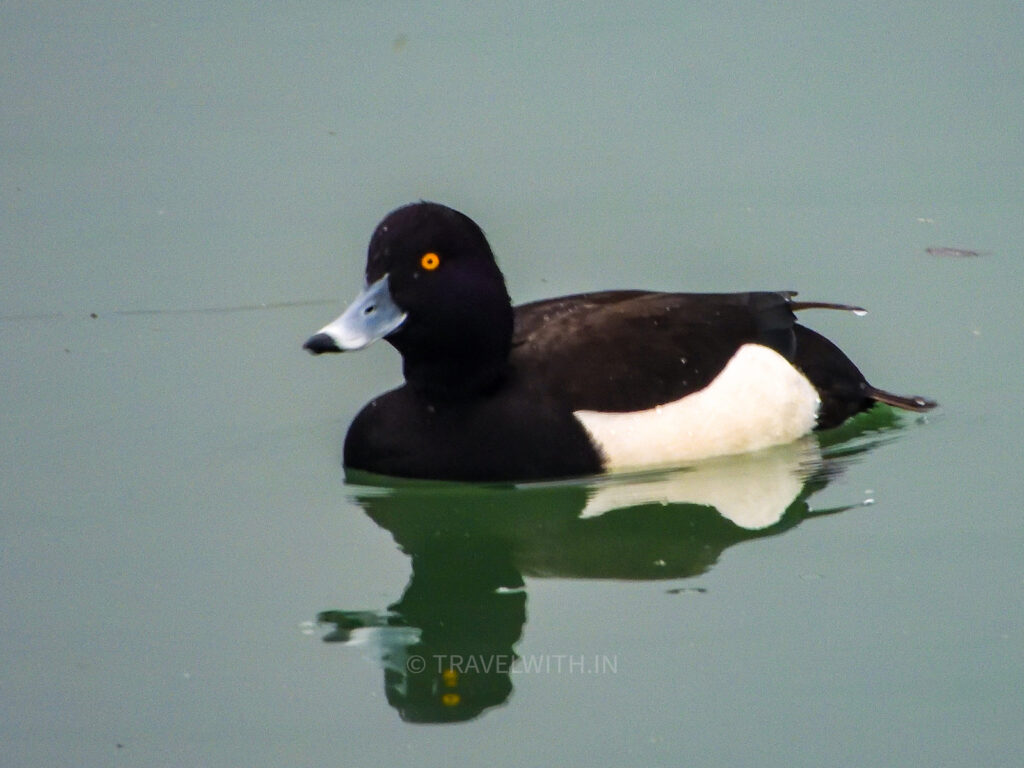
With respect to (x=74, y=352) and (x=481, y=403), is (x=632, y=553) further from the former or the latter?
(x=74, y=352)

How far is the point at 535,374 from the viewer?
7.88 m

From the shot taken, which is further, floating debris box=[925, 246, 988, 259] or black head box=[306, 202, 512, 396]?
floating debris box=[925, 246, 988, 259]

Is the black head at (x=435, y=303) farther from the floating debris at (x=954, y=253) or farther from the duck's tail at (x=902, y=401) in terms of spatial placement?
the floating debris at (x=954, y=253)

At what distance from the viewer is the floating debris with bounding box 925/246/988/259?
972cm

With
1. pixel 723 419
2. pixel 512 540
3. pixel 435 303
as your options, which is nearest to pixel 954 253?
pixel 723 419

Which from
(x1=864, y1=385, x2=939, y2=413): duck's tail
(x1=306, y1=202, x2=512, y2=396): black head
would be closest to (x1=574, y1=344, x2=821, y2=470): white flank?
(x1=864, y1=385, x2=939, y2=413): duck's tail

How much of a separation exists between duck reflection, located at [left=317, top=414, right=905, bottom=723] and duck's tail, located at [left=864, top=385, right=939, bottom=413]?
8.5 inches

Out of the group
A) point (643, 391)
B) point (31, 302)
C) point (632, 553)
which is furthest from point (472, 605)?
point (31, 302)

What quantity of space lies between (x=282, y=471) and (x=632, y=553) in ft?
5.56

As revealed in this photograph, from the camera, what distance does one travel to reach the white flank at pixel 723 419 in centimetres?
786

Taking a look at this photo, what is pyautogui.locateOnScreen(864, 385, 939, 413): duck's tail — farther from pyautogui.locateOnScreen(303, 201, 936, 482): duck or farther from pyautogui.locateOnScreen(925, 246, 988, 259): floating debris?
pyautogui.locateOnScreen(925, 246, 988, 259): floating debris

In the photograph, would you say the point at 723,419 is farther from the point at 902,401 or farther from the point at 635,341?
the point at 902,401

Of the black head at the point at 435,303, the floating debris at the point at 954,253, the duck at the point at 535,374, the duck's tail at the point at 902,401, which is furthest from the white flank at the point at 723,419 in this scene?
the floating debris at the point at 954,253

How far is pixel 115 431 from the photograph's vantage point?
8523mm
